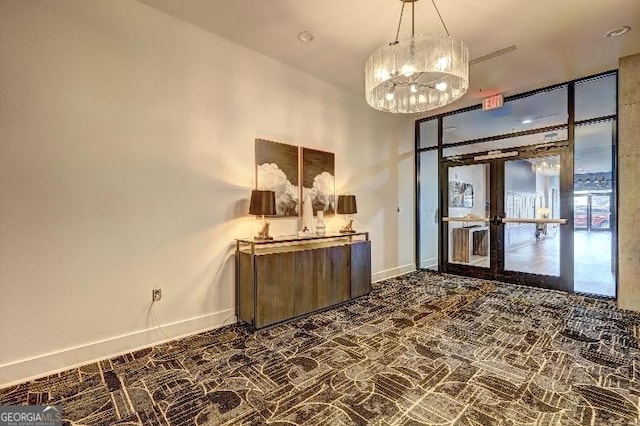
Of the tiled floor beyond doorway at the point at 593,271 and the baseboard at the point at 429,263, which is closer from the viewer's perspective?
the tiled floor beyond doorway at the point at 593,271

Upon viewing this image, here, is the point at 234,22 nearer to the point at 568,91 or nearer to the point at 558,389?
the point at 558,389

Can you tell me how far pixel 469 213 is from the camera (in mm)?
6016

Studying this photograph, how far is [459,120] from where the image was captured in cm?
591

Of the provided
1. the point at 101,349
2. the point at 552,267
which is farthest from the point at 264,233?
the point at 552,267

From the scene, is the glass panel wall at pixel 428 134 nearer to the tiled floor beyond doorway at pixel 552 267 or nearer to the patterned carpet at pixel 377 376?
the tiled floor beyond doorway at pixel 552 267

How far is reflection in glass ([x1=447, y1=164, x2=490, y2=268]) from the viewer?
5.62 metres

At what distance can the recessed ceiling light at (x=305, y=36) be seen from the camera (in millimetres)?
3447

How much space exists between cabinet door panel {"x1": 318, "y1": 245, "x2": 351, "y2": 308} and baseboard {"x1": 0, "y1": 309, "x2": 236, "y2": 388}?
4.09 feet

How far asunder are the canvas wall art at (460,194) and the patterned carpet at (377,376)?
2792 millimetres

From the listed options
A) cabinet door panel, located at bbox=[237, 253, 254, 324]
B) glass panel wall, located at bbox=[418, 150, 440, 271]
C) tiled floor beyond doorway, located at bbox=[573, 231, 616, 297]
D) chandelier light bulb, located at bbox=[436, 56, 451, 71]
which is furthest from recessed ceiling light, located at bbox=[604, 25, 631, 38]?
cabinet door panel, located at bbox=[237, 253, 254, 324]

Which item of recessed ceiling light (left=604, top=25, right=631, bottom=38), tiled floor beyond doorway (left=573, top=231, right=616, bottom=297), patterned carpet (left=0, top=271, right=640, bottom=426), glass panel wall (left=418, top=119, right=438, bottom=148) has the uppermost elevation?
recessed ceiling light (left=604, top=25, right=631, bottom=38)

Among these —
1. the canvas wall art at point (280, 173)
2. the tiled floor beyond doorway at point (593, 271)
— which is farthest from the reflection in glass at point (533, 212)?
the canvas wall art at point (280, 173)

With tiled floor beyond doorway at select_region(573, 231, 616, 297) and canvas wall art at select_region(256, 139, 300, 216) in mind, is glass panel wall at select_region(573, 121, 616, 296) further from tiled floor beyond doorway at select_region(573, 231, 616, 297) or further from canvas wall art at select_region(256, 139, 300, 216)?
canvas wall art at select_region(256, 139, 300, 216)

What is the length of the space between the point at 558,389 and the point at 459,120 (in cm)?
494
